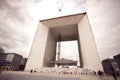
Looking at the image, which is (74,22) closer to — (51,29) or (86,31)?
(86,31)

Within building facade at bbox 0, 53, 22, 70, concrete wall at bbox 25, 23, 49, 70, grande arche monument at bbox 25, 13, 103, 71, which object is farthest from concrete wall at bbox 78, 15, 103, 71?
building facade at bbox 0, 53, 22, 70

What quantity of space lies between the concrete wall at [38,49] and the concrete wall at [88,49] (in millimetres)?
8626

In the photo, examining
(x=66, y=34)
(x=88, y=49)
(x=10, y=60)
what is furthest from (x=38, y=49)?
(x=10, y=60)

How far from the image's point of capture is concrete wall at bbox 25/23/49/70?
651 inches

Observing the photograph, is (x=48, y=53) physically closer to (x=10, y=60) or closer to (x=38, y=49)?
(x=38, y=49)

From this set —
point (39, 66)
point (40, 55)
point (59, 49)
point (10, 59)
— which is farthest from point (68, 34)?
point (10, 59)

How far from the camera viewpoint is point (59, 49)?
25.4 metres

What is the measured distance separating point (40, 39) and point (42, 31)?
7.56 feet

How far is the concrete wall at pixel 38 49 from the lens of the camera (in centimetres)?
1655

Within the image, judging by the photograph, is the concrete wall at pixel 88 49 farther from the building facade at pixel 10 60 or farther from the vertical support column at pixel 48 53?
the building facade at pixel 10 60

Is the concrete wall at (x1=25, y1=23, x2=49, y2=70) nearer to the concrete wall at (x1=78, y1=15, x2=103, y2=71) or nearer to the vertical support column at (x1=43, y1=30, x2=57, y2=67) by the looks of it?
the vertical support column at (x1=43, y1=30, x2=57, y2=67)

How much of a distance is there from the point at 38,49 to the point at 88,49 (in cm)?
1078

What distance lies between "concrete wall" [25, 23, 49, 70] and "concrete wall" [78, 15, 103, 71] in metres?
8.63

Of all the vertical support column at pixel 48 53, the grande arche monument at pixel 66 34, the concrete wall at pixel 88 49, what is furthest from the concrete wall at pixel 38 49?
the concrete wall at pixel 88 49
